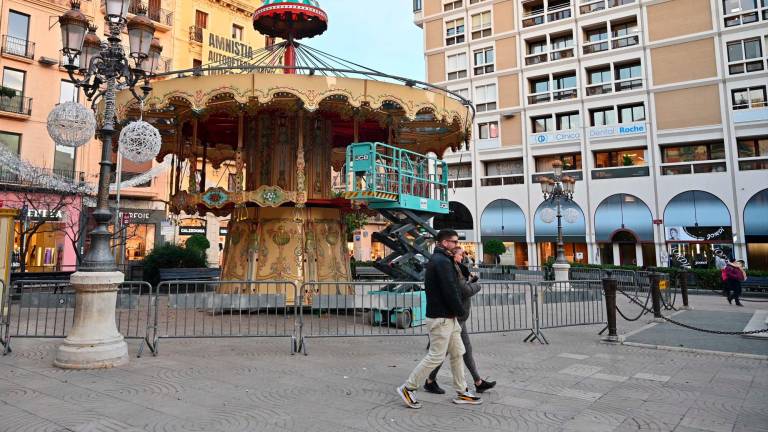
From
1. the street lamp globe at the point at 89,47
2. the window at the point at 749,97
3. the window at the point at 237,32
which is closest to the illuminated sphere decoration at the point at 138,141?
the street lamp globe at the point at 89,47

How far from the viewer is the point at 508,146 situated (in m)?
36.0

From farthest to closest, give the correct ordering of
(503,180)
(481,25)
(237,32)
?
(481,25), (237,32), (503,180)

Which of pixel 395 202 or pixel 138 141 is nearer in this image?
pixel 138 141

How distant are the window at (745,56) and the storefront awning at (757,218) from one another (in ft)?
25.1

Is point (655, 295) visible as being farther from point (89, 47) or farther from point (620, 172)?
point (620, 172)

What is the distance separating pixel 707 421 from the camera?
4496 millimetres

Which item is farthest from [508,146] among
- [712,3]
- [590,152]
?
[712,3]

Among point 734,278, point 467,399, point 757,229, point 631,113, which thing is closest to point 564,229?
point 631,113

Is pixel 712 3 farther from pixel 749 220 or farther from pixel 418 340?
pixel 418 340

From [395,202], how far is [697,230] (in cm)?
2664

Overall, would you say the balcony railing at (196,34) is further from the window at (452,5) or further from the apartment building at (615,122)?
the window at (452,5)

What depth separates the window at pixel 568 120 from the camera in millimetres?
34056

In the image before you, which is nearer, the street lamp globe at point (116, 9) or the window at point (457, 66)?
the street lamp globe at point (116, 9)

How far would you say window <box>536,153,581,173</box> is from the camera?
34.5 metres
